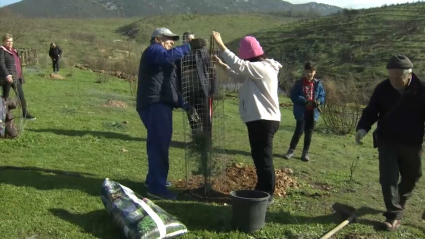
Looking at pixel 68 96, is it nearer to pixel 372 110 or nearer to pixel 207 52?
pixel 207 52

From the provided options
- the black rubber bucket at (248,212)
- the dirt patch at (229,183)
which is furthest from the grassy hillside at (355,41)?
the black rubber bucket at (248,212)

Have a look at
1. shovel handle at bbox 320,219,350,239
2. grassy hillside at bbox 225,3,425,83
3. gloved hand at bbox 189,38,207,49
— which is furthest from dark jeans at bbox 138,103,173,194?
grassy hillside at bbox 225,3,425,83

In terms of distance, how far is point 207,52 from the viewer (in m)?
5.35

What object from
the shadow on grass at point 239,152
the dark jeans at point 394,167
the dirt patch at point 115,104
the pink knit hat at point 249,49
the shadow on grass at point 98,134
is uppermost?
the pink knit hat at point 249,49

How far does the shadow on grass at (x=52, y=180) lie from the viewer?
18.8ft

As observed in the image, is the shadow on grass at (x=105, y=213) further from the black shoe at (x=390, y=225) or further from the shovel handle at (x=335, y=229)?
the shovel handle at (x=335, y=229)

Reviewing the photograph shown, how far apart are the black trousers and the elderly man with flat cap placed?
89 centimetres

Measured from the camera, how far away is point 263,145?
5.15 metres

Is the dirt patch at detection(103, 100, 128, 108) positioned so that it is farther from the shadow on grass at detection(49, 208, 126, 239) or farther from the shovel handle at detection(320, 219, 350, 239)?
the shovel handle at detection(320, 219, 350, 239)

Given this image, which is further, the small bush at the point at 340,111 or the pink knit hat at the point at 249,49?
the small bush at the point at 340,111

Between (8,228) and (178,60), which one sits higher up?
(178,60)

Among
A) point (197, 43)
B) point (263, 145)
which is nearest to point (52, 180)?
point (197, 43)

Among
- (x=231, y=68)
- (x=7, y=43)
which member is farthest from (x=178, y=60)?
(x=7, y=43)

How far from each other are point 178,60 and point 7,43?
16.5 ft
